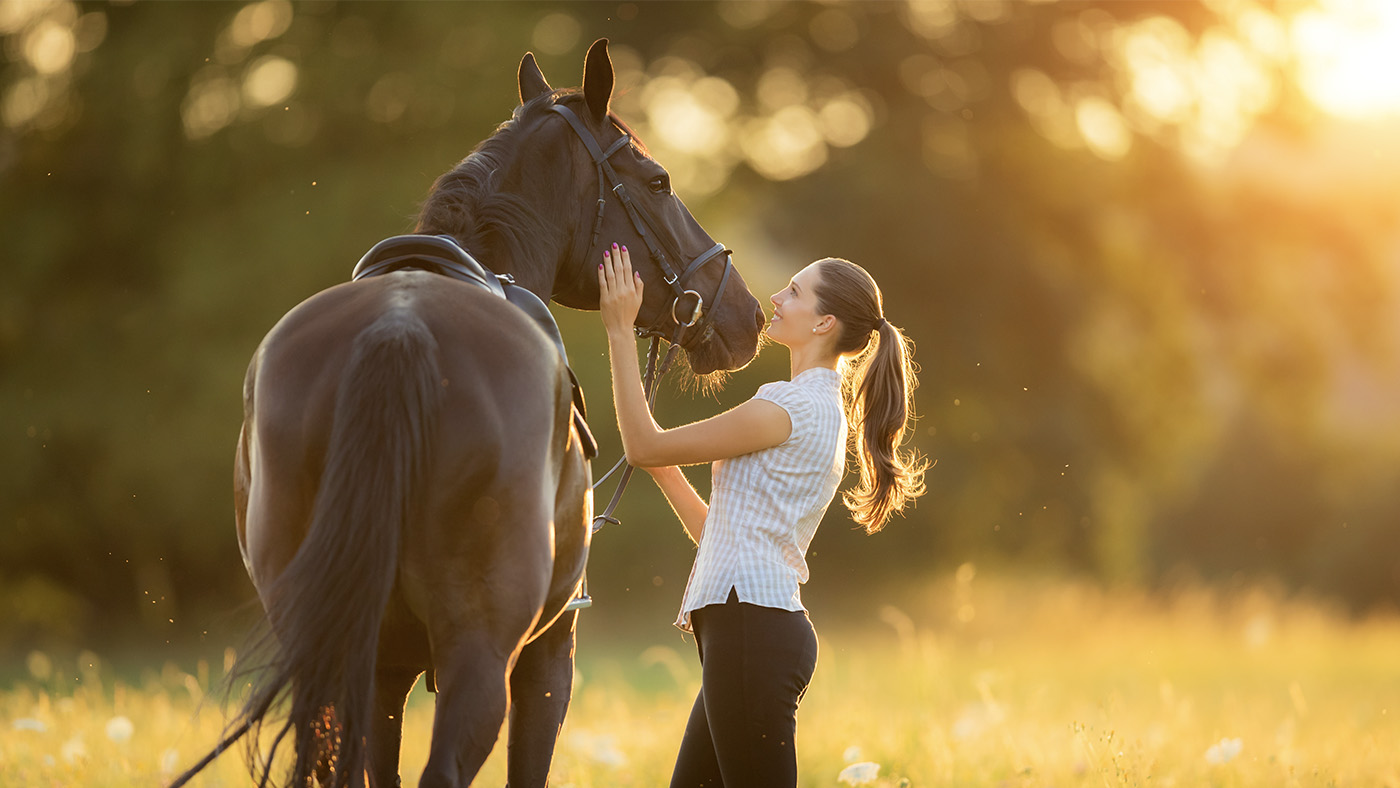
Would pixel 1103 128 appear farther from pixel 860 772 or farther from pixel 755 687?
pixel 755 687

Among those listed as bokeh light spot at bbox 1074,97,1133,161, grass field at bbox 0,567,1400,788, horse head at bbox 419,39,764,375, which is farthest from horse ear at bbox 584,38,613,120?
bokeh light spot at bbox 1074,97,1133,161

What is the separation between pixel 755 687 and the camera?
9.68 ft

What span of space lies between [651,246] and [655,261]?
5cm

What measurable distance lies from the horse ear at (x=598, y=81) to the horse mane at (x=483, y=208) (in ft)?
0.92

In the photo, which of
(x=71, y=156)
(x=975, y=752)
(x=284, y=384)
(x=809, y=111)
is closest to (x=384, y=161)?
(x=71, y=156)

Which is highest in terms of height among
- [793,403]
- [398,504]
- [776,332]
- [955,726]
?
[398,504]

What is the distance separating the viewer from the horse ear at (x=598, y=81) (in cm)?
344

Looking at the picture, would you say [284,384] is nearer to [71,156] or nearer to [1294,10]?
[71,156]

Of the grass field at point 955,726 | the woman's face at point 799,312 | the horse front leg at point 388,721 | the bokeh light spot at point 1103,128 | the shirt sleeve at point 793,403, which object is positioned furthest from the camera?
the bokeh light spot at point 1103,128

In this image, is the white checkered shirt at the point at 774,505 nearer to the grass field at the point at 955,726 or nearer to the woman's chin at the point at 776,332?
the woman's chin at the point at 776,332

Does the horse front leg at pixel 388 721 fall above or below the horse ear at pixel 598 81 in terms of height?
below

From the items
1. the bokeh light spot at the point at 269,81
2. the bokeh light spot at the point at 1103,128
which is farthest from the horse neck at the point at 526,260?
the bokeh light spot at the point at 1103,128

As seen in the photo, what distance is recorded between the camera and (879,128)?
15391 mm

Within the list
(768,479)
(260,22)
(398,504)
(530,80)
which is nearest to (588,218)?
(530,80)
